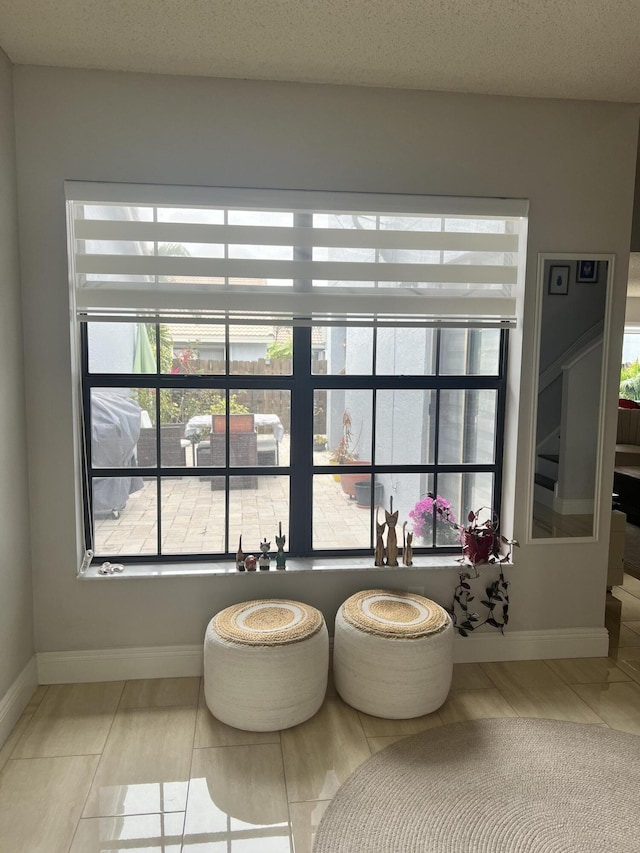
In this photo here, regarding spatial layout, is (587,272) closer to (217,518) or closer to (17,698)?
(217,518)

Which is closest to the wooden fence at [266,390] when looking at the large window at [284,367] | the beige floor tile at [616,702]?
the large window at [284,367]

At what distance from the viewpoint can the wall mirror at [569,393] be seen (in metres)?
2.94

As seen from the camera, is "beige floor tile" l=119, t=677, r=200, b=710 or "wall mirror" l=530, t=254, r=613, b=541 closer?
"beige floor tile" l=119, t=677, r=200, b=710

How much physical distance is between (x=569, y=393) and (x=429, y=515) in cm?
91

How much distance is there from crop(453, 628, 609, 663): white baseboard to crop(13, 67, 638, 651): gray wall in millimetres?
146

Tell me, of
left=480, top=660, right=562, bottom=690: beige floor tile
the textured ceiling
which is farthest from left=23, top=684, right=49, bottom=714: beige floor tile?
the textured ceiling

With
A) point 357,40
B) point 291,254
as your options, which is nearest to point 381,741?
point 291,254

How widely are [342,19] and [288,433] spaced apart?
67.1 inches

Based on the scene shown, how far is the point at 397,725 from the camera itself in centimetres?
253

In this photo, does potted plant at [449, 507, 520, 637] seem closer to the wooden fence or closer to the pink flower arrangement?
the pink flower arrangement

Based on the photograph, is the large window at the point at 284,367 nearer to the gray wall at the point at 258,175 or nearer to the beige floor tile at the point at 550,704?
the gray wall at the point at 258,175

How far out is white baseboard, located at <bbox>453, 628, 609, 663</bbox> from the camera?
3.06m

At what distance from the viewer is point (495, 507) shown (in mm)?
3146

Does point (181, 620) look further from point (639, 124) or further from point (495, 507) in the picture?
point (639, 124)
